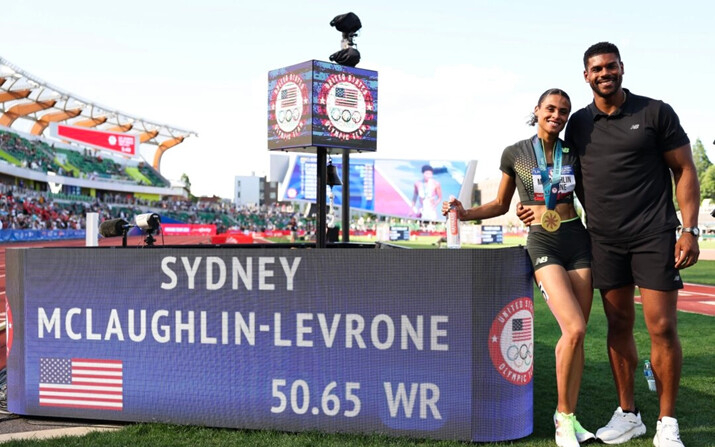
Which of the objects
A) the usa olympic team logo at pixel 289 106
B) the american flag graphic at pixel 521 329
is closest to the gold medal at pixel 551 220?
the american flag graphic at pixel 521 329

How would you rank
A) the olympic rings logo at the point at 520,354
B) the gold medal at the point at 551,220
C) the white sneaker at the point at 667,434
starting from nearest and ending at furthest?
the white sneaker at the point at 667,434, the gold medal at the point at 551,220, the olympic rings logo at the point at 520,354

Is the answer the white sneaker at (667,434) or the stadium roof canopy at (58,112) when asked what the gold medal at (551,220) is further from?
the stadium roof canopy at (58,112)

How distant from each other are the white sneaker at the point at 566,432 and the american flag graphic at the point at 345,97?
302 centimetres

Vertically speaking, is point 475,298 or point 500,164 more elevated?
point 500,164

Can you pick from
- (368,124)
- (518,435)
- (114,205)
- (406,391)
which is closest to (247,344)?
(406,391)

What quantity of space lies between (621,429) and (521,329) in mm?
845

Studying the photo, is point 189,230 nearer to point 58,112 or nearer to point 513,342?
point 58,112

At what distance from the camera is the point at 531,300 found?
12.8ft

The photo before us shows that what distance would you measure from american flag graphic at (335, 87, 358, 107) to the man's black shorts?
245 cm

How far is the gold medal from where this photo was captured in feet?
11.9

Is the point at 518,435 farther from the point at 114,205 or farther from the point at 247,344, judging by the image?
the point at 114,205

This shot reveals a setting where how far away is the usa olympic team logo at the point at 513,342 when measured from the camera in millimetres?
3709

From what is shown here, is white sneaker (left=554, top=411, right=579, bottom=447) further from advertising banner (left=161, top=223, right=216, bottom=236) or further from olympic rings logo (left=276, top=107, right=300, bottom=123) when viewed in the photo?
advertising banner (left=161, top=223, right=216, bottom=236)

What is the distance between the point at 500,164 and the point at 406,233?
158 ft
